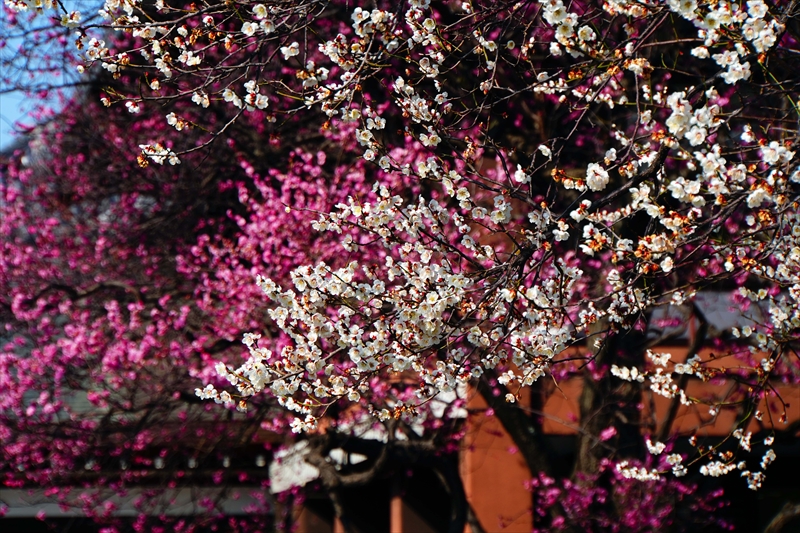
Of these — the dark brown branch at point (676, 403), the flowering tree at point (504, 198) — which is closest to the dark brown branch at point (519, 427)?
the dark brown branch at point (676, 403)

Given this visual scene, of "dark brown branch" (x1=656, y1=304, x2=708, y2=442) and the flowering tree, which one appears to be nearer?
the flowering tree

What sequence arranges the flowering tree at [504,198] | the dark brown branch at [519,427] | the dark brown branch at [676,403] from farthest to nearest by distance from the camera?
the dark brown branch at [676,403]
the dark brown branch at [519,427]
the flowering tree at [504,198]

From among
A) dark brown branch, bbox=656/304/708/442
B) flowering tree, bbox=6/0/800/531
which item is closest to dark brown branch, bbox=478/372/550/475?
dark brown branch, bbox=656/304/708/442

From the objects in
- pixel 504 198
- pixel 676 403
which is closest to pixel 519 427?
pixel 676 403

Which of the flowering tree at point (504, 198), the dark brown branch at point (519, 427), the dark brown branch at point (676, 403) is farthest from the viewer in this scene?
the dark brown branch at point (676, 403)

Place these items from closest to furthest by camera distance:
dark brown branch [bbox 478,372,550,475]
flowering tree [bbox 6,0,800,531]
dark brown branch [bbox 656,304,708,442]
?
flowering tree [bbox 6,0,800,531] < dark brown branch [bbox 478,372,550,475] < dark brown branch [bbox 656,304,708,442]

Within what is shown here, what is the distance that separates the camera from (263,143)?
10250mm

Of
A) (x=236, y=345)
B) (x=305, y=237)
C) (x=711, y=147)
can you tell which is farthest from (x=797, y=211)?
(x=236, y=345)

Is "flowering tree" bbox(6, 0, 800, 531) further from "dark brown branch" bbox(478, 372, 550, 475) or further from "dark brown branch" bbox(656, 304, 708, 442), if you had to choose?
"dark brown branch" bbox(656, 304, 708, 442)

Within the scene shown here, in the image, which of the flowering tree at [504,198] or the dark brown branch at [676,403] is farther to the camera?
the dark brown branch at [676,403]

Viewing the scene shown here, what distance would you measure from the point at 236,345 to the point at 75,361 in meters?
2.27

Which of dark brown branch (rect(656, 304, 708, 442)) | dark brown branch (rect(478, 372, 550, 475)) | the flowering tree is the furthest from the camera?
dark brown branch (rect(656, 304, 708, 442))

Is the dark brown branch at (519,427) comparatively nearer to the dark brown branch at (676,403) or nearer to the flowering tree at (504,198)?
the dark brown branch at (676,403)

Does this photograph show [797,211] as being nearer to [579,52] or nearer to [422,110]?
[579,52]
